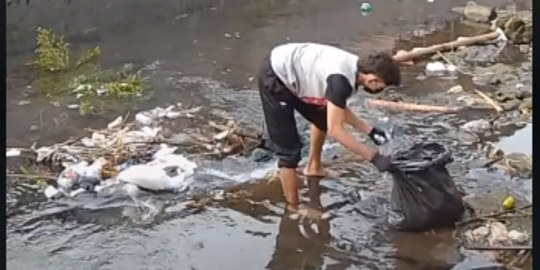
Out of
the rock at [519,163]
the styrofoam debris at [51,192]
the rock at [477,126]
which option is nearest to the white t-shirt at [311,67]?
the rock at [519,163]

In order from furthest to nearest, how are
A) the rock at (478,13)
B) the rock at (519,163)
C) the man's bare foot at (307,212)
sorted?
the rock at (478,13)
the rock at (519,163)
the man's bare foot at (307,212)


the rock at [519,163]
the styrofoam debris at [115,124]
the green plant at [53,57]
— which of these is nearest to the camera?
the rock at [519,163]

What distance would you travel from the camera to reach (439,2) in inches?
468

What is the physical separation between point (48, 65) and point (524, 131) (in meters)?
4.61

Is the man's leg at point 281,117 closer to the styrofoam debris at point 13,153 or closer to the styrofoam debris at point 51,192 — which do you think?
the styrofoam debris at point 51,192

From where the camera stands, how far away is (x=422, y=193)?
3861mm

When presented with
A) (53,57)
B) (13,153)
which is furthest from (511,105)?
(53,57)

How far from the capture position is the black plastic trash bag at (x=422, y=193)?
386 centimetres

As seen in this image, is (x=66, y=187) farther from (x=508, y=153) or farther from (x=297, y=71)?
(x=508, y=153)

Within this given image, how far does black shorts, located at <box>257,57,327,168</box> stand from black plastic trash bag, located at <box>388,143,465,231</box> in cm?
53

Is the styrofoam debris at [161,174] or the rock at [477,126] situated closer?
the styrofoam debris at [161,174]

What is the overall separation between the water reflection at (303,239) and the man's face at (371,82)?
2.49 ft

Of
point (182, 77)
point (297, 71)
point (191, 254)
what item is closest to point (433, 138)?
point (297, 71)

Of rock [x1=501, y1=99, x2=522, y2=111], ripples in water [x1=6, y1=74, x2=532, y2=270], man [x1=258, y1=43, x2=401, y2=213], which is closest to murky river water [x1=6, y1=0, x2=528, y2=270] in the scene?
ripples in water [x1=6, y1=74, x2=532, y2=270]
